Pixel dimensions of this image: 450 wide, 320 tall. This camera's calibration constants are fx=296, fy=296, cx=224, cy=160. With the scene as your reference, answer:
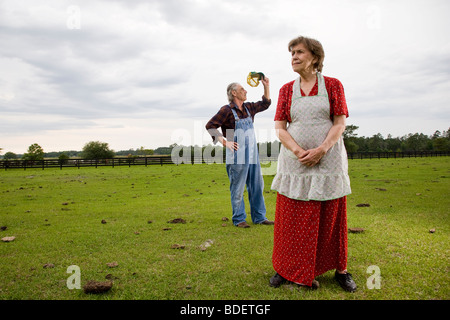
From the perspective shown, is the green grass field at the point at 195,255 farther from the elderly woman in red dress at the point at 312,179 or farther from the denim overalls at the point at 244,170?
the denim overalls at the point at 244,170

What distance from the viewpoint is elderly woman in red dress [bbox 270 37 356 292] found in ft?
9.30

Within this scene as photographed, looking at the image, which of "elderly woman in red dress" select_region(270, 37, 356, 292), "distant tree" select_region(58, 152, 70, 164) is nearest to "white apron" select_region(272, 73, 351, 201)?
"elderly woman in red dress" select_region(270, 37, 356, 292)

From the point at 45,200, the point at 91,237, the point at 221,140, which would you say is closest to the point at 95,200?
the point at 45,200

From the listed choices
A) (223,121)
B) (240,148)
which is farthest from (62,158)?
(240,148)

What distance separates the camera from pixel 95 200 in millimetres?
9250

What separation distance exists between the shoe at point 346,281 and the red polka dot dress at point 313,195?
76 mm

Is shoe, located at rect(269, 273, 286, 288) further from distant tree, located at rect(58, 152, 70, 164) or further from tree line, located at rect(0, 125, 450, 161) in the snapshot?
tree line, located at rect(0, 125, 450, 161)

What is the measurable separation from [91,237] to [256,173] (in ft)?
9.85

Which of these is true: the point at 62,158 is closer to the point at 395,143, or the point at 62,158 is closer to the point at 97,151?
the point at 97,151

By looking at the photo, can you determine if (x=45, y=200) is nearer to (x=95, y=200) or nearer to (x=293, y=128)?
(x=95, y=200)

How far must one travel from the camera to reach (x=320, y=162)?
9.52 feet

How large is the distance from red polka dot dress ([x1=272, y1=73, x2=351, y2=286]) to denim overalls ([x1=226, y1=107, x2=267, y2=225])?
2290 millimetres

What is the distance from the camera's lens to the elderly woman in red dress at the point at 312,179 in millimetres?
2836

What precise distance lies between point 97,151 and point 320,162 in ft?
307
